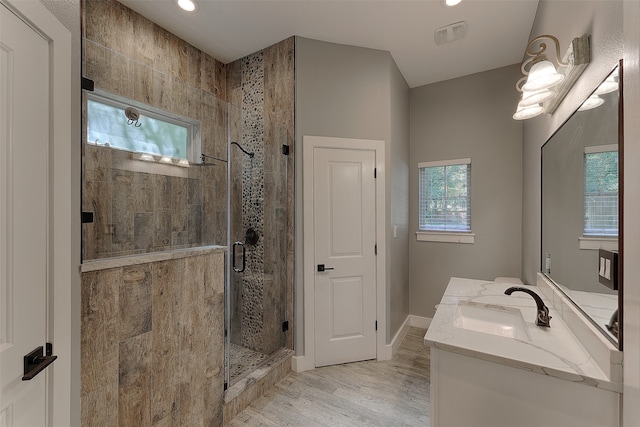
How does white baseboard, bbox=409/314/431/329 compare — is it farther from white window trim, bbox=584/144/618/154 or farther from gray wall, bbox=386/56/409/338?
white window trim, bbox=584/144/618/154

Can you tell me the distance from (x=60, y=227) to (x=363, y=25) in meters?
2.58

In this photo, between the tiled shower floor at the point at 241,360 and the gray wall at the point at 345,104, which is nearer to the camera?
the tiled shower floor at the point at 241,360

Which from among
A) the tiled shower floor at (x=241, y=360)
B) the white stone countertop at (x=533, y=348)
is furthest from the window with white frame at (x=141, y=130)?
the white stone countertop at (x=533, y=348)

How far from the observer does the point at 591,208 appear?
1.07 m

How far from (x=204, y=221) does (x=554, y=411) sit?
2200mm

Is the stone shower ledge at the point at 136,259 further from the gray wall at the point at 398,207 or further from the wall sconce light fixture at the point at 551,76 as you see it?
the wall sconce light fixture at the point at 551,76

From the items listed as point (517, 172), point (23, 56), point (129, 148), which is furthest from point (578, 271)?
point (129, 148)

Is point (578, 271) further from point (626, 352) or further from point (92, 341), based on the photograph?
point (92, 341)

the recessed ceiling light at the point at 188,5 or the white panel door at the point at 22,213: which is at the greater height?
the recessed ceiling light at the point at 188,5

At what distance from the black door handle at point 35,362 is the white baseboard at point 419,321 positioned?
135 inches

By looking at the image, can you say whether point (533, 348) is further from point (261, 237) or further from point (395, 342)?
point (261, 237)

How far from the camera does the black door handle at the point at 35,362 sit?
934mm

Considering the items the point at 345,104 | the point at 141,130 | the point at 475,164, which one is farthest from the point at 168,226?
the point at 475,164

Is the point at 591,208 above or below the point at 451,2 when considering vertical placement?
below
